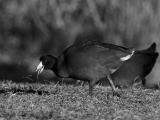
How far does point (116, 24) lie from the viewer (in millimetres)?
15195

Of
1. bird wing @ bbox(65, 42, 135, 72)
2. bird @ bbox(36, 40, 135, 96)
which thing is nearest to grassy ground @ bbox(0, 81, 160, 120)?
bird @ bbox(36, 40, 135, 96)

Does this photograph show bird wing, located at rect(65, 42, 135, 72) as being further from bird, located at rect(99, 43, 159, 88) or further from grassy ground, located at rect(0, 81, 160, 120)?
bird, located at rect(99, 43, 159, 88)

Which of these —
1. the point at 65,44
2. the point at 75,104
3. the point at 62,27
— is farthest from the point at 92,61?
the point at 62,27

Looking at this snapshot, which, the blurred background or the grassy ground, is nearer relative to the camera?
the grassy ground

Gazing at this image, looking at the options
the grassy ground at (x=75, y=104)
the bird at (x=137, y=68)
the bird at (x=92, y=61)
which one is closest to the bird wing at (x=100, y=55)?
the bird at (x=92, y=61)

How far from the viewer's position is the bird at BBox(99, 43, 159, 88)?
966 centimetres

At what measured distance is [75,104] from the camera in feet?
24.2

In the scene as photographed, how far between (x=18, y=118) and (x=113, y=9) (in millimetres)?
8740

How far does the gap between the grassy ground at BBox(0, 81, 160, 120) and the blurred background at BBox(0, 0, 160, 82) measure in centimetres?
486

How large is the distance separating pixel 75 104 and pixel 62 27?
426 inches

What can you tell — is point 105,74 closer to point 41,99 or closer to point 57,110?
point 41,99

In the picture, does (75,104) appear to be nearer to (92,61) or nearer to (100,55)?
(92,61)

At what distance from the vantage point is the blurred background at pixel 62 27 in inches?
555

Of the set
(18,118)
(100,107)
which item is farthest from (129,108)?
(18,118)
